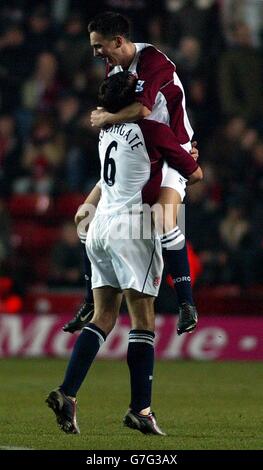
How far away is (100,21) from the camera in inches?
267

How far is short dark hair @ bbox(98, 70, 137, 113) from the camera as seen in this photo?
6.73m

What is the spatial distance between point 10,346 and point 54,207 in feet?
7.65

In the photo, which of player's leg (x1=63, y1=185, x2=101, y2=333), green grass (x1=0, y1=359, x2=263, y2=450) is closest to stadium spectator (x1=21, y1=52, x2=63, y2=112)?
green grass (x1=0, y1=359, x2=263, y2=450)

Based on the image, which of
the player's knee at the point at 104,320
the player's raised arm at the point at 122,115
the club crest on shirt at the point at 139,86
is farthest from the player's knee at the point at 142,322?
the club crest on shirt at the point at 139,86

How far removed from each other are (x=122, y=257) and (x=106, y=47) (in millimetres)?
1142

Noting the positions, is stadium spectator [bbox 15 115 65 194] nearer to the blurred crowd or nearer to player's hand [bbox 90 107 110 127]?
the blurred crowd

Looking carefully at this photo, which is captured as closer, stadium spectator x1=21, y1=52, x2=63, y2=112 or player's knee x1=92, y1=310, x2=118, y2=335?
player's knee x1=92, y1=310, x2=118, y2=335

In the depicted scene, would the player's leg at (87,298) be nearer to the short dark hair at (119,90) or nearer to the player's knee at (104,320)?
the player's knee at (104,320)

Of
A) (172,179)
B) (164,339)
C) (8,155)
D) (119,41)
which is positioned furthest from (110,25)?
(8,155)

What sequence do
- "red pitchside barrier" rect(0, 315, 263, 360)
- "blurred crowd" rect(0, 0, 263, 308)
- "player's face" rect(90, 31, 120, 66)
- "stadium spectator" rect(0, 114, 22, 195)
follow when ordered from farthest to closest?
"stadium spectator" rect(0, 114, 22, 195) → "blurred crowd" rect(0, 0, 263, 308) → "red pitchside barrier" rect(0, 315, 263, 360) → "player's face" rect(90, 31, 120, 66)

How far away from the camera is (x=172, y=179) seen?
22.7 ft

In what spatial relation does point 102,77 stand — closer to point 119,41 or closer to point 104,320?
point 119,41

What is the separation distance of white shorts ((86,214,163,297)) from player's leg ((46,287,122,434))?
0.10 metres

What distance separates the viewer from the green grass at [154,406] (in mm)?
6418
